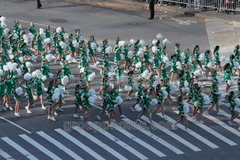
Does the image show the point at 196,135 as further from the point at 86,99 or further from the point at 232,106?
the point at 86,99

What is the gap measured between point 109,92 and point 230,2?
1787 centimetres

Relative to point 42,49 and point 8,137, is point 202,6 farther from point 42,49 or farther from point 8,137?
point 8,137

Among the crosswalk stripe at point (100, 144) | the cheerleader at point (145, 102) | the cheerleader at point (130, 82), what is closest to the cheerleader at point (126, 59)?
the cheerleader at point (130, 82)

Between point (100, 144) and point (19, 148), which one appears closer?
point (19, 148)

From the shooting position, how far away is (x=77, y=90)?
15438 millimetres

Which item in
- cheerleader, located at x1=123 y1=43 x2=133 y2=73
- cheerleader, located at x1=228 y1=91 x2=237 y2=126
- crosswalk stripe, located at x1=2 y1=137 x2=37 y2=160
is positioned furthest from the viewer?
cheerleader, located at x1=123 y1=43 x2=133 y2=73

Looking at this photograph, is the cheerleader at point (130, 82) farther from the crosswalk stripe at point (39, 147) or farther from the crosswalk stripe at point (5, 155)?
the crosswalk stripe at point (5, 155)

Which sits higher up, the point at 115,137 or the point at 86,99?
the point at 86,99

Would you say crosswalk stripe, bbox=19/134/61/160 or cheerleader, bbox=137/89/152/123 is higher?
cheerleader, bbox=137/89/152/123

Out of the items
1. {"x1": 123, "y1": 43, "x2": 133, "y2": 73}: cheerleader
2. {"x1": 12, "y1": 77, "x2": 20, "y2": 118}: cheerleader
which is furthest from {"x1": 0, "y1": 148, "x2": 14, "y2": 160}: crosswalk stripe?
{"x1": 123, "y1": 43, "x2": 133, "y2": 73}: cheerleader

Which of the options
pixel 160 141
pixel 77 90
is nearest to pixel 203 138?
pixel 160 141

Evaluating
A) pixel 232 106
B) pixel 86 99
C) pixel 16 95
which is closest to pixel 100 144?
pixel 86 99

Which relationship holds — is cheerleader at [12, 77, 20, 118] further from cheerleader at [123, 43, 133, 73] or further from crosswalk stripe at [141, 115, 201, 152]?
cheerleader at [123, 43, 133, 73]

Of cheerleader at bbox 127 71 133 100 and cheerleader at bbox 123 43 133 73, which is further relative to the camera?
cheerleader at bbox 123 43 133 73
